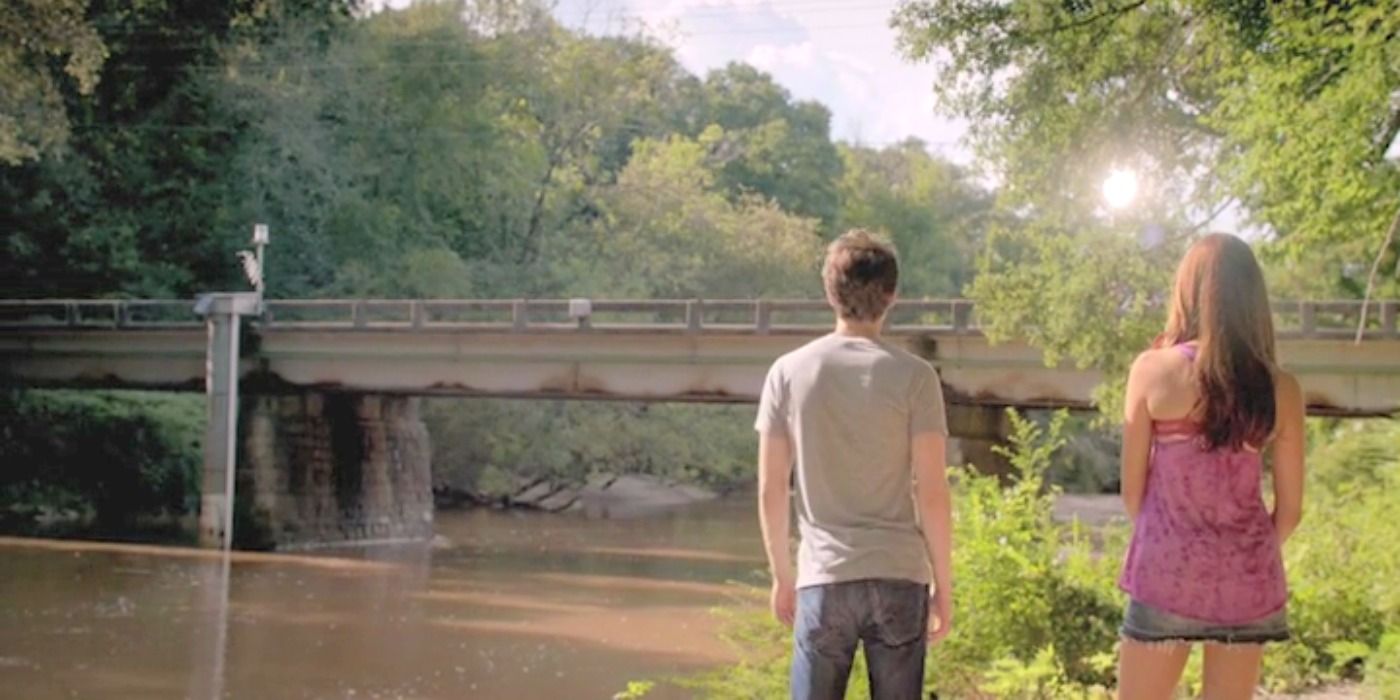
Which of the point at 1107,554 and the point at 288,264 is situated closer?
the point at 1107,554

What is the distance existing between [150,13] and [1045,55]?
3161 centimetres

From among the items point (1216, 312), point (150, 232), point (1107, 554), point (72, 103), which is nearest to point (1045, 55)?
point (1107, 554)

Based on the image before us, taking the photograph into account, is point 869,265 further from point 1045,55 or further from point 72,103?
point 72,103

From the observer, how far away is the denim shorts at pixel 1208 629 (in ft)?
16.8

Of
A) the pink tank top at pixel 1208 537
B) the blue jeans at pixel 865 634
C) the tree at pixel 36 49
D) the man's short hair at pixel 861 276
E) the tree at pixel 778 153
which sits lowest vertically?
the blue jeans at pixel 865 634

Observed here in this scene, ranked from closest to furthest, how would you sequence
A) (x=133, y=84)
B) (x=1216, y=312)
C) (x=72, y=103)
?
(x=1216, y=312), (x=72, y=103), (x=133, y=84)

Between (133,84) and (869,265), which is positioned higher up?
(133,84)

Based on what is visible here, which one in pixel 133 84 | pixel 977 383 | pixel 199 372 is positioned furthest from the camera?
pixel 133 84

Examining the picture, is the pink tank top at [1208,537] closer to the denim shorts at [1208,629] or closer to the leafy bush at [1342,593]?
the denim shorts at [1208,629]

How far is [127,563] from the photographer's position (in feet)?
104

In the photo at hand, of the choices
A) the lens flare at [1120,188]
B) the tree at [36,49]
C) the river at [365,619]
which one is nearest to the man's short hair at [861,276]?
the river at [365,619]

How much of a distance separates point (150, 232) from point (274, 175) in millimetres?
3180

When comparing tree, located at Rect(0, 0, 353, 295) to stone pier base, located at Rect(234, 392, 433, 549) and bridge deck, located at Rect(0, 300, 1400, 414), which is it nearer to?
bridge deck, located at Rect(0, 300, 1400, 414)

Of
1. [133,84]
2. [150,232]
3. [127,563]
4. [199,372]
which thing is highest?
[133,84]
